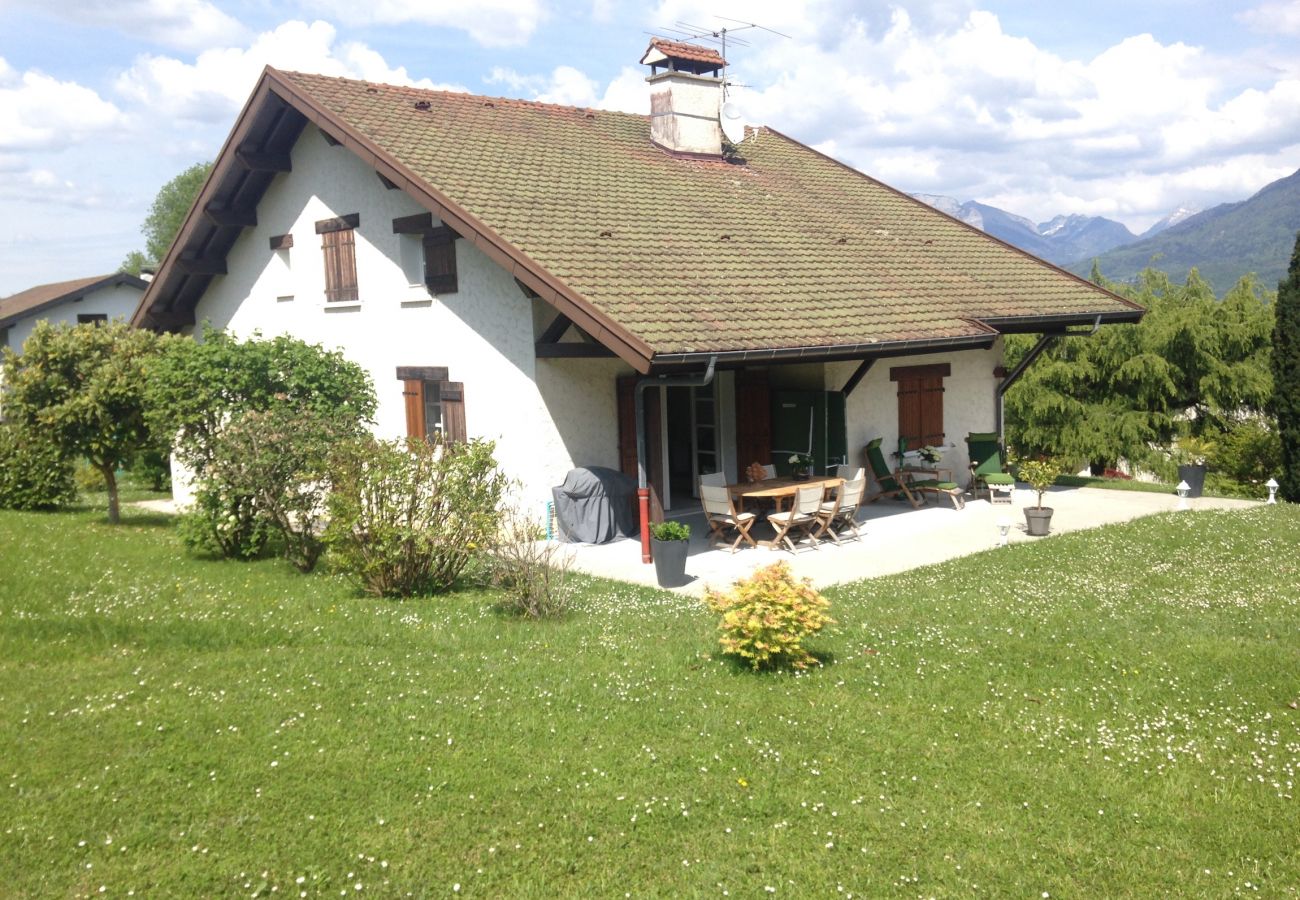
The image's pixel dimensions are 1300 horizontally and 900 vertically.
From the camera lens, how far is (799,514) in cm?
1209

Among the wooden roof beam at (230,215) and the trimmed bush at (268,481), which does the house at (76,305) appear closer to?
the wooden roof beam at (230,215)

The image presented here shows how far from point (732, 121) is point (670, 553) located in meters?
10.1

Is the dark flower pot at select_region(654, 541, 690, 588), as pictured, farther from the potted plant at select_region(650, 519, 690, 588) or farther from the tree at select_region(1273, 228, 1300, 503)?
the tree at select_region(1273, 228, 1300, 503)

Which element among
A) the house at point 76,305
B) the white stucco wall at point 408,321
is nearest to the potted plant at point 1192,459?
the white stucco wall at point 408,321

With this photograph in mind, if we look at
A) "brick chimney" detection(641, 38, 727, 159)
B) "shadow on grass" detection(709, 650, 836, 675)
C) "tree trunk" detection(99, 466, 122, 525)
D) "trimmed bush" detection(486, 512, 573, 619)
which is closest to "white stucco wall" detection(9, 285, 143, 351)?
"tree trunk" detection(99, 466, 122, 525)

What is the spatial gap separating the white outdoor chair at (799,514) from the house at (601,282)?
156 cm

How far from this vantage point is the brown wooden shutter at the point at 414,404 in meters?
14.5

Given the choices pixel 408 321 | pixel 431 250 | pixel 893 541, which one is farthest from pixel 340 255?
pixel 893 541

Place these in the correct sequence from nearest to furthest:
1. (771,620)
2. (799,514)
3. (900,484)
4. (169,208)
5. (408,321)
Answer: (771,620) → (799,514) → (408,321) → (900,484) → (169,208)

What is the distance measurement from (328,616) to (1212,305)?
2056cm

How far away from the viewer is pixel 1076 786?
5.58 m

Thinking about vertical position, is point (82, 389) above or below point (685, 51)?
below

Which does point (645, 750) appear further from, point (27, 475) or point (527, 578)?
point (27, 475)

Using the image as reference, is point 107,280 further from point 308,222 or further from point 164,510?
point 308,222
